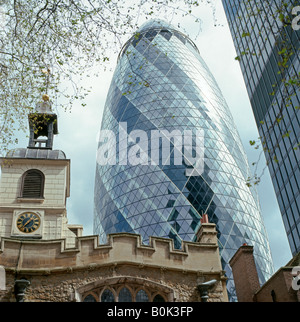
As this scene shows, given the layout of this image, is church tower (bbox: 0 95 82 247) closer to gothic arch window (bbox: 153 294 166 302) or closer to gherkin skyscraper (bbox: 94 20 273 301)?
gothic arch window (bbox: 153 294 166 302)

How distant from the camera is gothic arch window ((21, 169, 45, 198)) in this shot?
20125 millimetres

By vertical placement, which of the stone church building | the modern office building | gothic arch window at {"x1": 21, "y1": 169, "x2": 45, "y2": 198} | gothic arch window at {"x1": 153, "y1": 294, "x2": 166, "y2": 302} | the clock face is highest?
the modern office building

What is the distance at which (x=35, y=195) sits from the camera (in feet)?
66.1

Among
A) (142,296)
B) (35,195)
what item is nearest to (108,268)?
(142,296)

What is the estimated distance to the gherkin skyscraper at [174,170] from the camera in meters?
46.0

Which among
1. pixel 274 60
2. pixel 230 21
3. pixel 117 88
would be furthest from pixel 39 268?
pixel 117 88

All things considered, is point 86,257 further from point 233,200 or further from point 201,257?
point 233,200

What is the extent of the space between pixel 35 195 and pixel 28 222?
4.73 ft

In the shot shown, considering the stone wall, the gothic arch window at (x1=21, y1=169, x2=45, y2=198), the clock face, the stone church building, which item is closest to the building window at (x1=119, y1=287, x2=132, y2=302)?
the stone church building

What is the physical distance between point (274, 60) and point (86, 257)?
22.2 meters

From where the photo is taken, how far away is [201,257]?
13672 mm

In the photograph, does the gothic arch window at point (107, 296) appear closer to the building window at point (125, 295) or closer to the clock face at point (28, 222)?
the building window at point (125, 295)

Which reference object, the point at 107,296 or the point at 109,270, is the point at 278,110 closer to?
the point at 109,270
